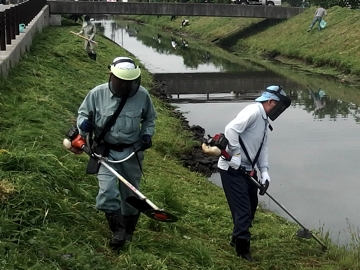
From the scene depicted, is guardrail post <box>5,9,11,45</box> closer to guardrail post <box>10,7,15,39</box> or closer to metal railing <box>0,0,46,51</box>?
metal railing <box>0,0,46,51</box>

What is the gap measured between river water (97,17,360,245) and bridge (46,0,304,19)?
5.63 metres

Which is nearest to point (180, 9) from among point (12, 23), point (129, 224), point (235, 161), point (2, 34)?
point (12, 23)

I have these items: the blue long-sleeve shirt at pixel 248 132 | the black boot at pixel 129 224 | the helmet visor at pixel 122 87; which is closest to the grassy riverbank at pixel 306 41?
the blue long-sleeve shirt at pixel 248 132

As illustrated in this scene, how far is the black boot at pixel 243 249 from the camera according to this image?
561 cm

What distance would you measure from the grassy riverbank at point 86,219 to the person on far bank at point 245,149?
20.9 inches

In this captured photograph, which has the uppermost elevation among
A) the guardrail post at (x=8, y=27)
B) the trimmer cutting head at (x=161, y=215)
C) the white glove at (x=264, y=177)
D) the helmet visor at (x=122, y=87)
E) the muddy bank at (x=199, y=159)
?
the helmet visor at (x=122, y=87)

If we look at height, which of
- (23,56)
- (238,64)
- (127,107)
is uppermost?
(127,107)

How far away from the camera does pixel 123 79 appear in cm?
472

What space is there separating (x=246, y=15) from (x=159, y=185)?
30.9 meters

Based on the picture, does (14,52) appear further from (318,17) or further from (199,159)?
(318,17)

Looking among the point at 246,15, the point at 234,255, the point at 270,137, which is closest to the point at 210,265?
the point at 234,255

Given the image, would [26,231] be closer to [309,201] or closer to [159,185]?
[159,185]

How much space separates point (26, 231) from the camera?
14.8 feet

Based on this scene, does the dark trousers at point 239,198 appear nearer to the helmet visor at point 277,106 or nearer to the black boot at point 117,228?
the helmet visor at point 277,106
